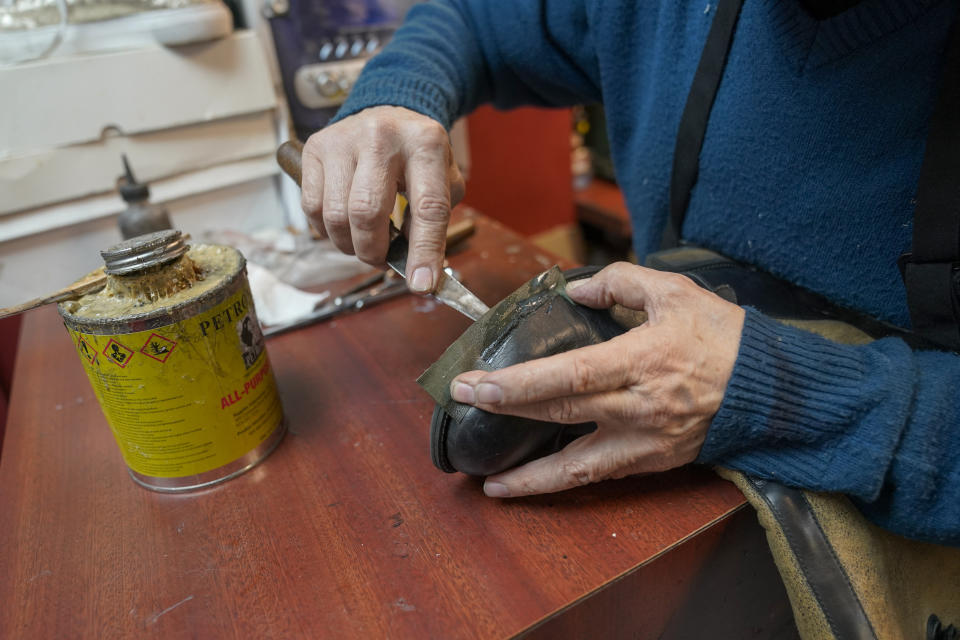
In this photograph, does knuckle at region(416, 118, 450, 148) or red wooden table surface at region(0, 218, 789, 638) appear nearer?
red wooden table surface at region(0, 218, 789, 638)

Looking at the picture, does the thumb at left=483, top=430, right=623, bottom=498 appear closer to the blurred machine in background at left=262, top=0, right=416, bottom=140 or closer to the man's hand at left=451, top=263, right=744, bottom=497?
the man's hand at left=451, top=263, right=744, bottom=497

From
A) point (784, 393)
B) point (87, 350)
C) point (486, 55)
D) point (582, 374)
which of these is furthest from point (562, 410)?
point (486, 55)

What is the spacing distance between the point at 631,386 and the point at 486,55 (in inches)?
27.6

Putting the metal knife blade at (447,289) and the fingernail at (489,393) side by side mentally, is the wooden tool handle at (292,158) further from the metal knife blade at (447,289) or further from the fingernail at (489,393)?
the fingernail at (489,393)

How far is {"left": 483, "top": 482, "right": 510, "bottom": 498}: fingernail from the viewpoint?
0.52 metres

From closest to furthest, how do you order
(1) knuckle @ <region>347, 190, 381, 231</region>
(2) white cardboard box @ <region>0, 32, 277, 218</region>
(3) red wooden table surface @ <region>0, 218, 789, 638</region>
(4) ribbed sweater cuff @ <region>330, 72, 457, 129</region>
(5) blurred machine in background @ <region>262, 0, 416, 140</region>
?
1. (3) red wooden table surface @ <region>0, 218, 789, 638</region>
2. (1) knuckle @ <region>347, 190, 381, 231</region>
3. (4) ribbed sweater cuff @ <region>330, 72, 457, 129</region>
4. (2) white cardboard box @ <region>0, 32, 277, 218</region>
5. (5) blurred machine in background @ <region>262, 0, 416, 140</region>

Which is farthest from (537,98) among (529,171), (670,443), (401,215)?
(529,171)

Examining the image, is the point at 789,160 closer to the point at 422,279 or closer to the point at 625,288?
the point at 625,288

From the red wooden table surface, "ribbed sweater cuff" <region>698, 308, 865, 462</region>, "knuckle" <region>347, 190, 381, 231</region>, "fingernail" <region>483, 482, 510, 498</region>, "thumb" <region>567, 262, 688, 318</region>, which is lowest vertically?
the red wooden table surface

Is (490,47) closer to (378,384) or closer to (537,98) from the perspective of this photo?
(537,98)

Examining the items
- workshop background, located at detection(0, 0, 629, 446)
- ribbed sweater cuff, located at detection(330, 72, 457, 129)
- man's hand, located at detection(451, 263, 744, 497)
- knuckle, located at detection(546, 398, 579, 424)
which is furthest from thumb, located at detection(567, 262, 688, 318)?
workshop background, located at detection(0, 0, 629, 446)

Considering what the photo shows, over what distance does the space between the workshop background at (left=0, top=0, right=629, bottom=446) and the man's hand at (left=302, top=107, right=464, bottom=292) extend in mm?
563

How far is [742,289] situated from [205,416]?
1.91 feet

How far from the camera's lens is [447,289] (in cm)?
62
